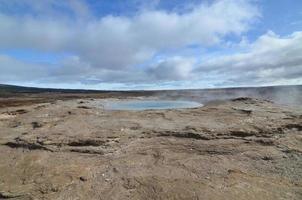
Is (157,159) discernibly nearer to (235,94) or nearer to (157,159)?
(157,159)

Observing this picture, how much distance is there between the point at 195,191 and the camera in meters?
6.75

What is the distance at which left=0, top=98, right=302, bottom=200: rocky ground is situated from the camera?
22.9ft

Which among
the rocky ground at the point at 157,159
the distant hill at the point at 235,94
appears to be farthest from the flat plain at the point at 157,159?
the distant hill at the point at 235,94

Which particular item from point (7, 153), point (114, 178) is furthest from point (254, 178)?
point (7, 153)

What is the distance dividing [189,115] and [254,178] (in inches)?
273

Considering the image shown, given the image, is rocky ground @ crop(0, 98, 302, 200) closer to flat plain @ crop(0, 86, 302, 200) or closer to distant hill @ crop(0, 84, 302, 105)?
flat plain @ crop(0, 86, 302, 200)

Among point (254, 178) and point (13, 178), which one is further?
point (13, 178)

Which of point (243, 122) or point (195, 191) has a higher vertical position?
point (243, 122)

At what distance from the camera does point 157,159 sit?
8594 millimetres

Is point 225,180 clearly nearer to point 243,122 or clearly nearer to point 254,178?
point 254,178

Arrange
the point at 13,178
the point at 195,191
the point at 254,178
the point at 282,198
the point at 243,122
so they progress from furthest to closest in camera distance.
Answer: the point at 243,122, the point at 13,178, the point at 254,178, the point at 195,191, the point at 282,198

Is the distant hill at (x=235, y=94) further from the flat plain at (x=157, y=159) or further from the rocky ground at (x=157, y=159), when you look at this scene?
the flat plain at (x=157, y=159)

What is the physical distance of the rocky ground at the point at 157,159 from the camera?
22.9ft

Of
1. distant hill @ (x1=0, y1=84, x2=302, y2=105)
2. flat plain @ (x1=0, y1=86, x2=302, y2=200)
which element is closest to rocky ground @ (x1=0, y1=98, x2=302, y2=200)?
flat plain @ (x1=0, y1=86, x2=302, y2=200)
